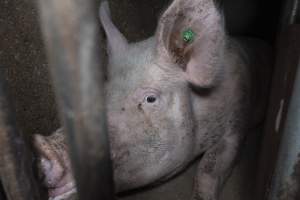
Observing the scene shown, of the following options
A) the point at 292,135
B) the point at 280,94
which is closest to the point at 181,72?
the point at 280,94

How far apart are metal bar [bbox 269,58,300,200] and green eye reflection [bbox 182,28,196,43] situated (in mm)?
915

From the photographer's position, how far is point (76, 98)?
82cm

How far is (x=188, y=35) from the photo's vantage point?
221 cm

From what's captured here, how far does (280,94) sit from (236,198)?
147cm

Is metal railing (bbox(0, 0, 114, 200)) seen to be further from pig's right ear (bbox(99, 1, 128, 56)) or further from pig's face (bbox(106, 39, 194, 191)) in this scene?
pig's right ear (bbox(99, 1, 128, 56))

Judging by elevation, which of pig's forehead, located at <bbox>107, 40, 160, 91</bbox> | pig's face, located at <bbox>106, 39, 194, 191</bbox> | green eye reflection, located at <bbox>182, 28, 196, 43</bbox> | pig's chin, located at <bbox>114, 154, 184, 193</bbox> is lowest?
pig's chin, located at <bbox>114, 154, 184, 193</bbox>

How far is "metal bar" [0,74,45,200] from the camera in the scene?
1.16 meters

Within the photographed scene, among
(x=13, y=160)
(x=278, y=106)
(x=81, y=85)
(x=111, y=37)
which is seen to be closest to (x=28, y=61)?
(x=111, y=37)

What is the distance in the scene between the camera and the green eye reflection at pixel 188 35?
2.20m

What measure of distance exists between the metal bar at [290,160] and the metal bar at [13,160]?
912 millimetres

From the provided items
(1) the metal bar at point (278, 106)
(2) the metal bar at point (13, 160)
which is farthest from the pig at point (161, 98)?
(1) the metal bar at point (278, 106)

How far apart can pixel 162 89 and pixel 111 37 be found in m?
0.58

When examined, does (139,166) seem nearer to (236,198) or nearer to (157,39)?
(157,39)

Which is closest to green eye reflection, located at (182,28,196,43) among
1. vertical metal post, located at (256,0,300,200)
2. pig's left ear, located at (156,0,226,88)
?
pig's left ear, located at (156,0,226,88)
